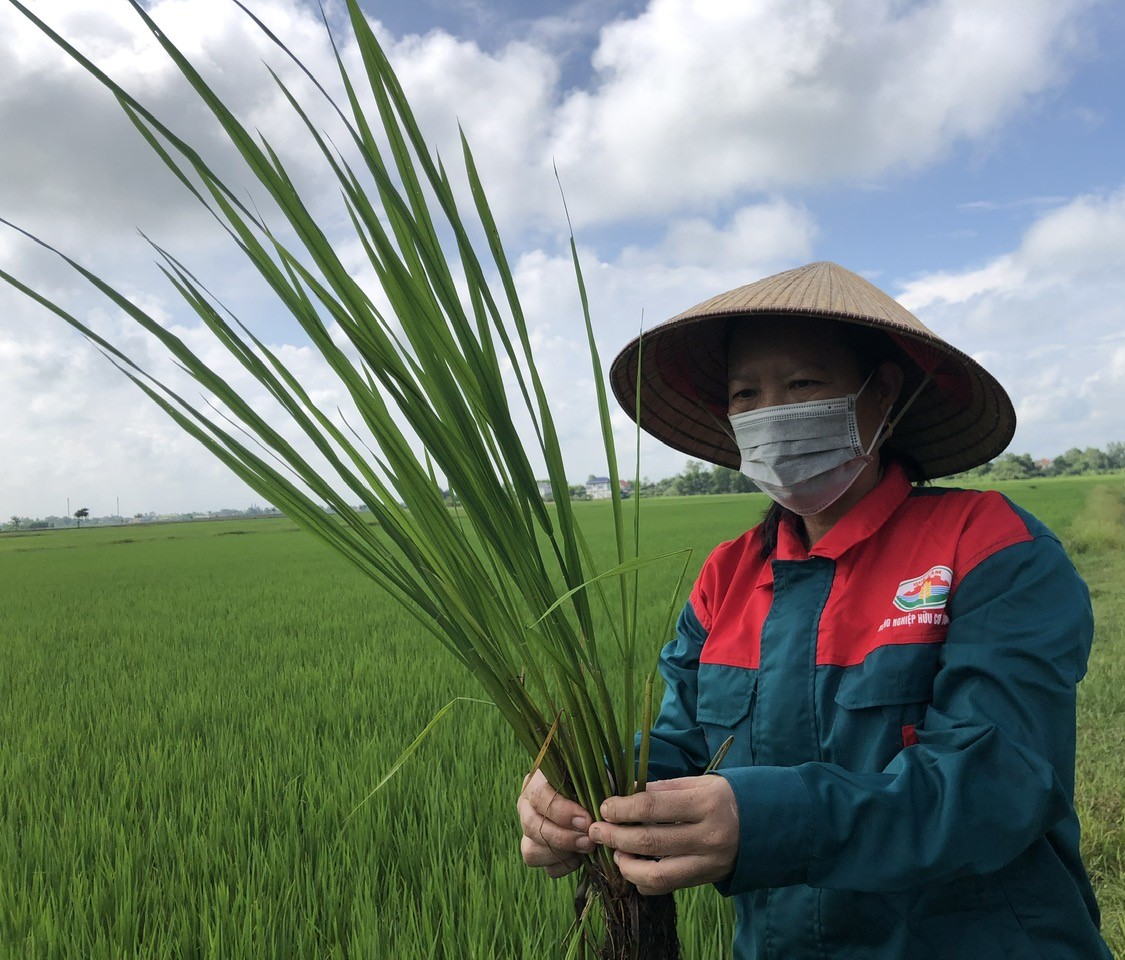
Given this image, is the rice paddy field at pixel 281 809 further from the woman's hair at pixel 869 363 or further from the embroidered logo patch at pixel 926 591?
the woman's hair at pixel 869 363

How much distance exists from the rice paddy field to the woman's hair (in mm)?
519

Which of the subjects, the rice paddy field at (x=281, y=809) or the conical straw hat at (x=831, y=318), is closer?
the conical straw hat at (x=831, y=318)

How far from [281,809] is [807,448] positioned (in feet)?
6.77

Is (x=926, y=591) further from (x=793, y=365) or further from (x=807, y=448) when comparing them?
(x=793, y=365)

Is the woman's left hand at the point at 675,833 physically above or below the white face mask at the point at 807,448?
below

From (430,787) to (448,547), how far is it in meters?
1.97

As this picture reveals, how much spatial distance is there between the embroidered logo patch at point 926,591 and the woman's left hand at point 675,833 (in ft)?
1.56

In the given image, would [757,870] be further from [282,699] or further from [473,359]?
[282,699]

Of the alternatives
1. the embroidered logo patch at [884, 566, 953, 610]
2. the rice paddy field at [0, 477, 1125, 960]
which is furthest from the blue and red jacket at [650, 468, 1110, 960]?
the rice paddy field at [0, 477, 1125, 960]

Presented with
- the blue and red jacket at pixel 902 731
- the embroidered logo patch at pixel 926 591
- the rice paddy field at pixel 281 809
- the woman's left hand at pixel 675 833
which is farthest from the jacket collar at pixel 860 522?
the woman's left hand at pixel 675 833

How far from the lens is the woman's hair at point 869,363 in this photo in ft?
4.48

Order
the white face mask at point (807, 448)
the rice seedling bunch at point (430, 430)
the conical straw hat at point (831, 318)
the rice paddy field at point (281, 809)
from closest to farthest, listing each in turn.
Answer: the rice seedling bunch at point (430, 430) → the conical straw hat at point (831, 318) → the white face mask at point (807, 448) → the rice paddy field at point (281, 809)

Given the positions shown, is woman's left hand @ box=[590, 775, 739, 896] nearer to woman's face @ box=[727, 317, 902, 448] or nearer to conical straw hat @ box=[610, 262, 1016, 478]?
conical straw hat @ box=[610, 262, 1016, 478]

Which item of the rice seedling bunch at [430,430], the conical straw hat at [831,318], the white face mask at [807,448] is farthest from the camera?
the white face mask at [807,448]
